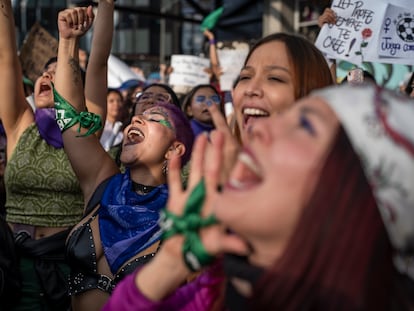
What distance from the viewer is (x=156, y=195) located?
224cm

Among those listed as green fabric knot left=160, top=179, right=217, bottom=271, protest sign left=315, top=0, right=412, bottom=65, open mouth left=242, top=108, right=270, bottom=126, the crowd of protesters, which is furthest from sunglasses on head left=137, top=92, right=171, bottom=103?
green fabric knot left=160, top=179, right=217, bottom=271

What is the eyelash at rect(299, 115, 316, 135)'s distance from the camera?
0.96 metres

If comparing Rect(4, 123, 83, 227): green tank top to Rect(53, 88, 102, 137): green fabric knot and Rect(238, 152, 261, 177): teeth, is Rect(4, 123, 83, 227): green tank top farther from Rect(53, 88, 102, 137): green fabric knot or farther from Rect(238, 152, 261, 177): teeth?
Rect(238, 152, 261, 177): teeth

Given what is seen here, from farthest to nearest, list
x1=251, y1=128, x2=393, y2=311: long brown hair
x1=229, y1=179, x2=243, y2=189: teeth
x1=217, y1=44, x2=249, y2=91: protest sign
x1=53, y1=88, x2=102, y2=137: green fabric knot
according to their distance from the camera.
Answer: x1=217, y1=44, x2=249, y2=91: protest sign
x1=53, y1=88, x2=102, y2=137: green fabric knot
x1=229, y1=179, x2=243, y2=189: teeth
x1=251, y1=128, x2=393, y2=311: long brown hair

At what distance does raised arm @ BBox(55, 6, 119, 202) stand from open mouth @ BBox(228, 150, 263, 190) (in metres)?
1.29

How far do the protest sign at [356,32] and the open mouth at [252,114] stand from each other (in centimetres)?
189

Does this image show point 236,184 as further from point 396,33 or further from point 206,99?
point 206,99

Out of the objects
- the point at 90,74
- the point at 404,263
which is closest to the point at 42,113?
the point at 90,74

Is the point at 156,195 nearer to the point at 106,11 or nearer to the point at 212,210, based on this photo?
the point at 106,11

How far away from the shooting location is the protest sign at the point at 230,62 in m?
6.37

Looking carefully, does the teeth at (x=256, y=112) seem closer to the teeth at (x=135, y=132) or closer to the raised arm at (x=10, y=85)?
the teeth at (x=135, y=132)

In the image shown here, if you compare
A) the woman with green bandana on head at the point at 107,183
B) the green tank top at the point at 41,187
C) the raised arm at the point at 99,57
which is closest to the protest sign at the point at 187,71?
the green tank top at the point at 41,187

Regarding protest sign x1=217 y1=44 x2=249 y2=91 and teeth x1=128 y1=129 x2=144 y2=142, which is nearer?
teeth x1=128 y1=129 x2=144 y2=142

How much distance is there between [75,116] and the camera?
2.22m
